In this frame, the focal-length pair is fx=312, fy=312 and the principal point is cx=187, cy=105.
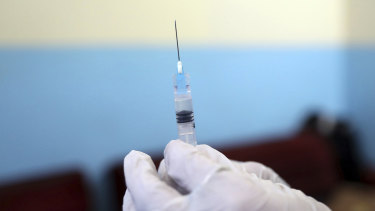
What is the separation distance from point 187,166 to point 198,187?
0.04 metres

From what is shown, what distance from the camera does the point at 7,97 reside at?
102 cm

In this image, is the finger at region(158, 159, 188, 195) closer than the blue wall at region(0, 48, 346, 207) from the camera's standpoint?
Yes

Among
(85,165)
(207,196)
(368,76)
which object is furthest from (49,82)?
(368,76)

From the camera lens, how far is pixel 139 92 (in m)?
1.19

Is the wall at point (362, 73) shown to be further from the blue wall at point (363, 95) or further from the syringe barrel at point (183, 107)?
the syringe barrel at point (183, 107)

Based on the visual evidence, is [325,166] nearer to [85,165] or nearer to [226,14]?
[226,14]

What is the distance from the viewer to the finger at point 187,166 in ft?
1.36

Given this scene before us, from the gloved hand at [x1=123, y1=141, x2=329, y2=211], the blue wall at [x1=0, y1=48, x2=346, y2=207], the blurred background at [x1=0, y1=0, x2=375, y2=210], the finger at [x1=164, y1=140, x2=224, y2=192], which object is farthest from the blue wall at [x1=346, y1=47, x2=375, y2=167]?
the finger at [x1=164, y1=140, x2=224, y2=192]

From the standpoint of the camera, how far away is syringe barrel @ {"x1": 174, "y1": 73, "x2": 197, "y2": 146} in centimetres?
51

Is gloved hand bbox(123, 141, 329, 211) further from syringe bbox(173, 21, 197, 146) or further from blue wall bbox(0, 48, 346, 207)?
blue wall bbox(0, 48, 346, 207)

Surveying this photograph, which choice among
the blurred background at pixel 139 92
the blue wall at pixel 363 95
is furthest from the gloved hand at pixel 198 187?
the blue wall at pixel 363 95

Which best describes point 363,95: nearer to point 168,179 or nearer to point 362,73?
point 362,73

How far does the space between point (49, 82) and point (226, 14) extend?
27.8 inches

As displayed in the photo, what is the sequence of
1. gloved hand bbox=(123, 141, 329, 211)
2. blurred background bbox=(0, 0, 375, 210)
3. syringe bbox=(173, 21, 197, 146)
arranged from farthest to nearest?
blurred background bbox=(0, 0, 375, 210) → syringe bbox=(173, 21, 197, 146) → gloved hand bbox=(123, 141, 329, 211)
